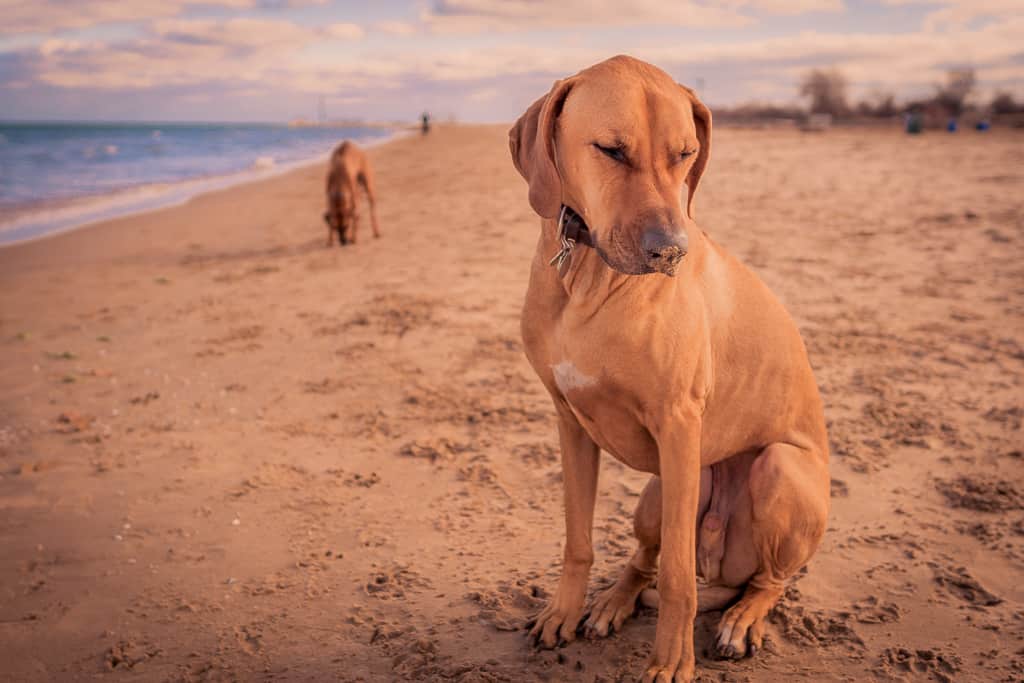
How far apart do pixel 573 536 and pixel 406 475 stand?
1527 mm

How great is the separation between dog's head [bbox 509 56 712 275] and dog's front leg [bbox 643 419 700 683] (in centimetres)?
59

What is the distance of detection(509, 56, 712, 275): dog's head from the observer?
179cm

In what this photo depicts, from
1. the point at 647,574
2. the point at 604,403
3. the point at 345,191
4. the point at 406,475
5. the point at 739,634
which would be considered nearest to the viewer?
the point at 604,403

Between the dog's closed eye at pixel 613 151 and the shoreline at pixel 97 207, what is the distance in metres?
11.0

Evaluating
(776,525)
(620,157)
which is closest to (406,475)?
(776,525)

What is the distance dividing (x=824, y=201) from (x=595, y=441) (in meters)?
10.3

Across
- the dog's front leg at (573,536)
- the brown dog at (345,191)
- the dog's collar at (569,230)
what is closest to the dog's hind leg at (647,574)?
the dog's front leg at (573,536)

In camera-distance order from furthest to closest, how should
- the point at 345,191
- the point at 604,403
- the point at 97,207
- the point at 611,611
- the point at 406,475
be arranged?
the point at 97,207
the point at 345,191
the point at 406,475
the point at 611,611
the point at 604,403

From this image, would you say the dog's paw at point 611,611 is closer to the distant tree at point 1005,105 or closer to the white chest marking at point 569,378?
the white chest marking at point 569,378

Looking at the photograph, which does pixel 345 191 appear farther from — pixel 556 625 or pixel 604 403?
pixel 604 403

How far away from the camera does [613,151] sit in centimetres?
188

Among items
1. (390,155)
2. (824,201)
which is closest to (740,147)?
(824,201)

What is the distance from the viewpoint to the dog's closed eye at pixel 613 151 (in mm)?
1862

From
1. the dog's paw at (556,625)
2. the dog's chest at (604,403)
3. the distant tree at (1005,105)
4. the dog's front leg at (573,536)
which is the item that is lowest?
the dog's paw at (556,625)
